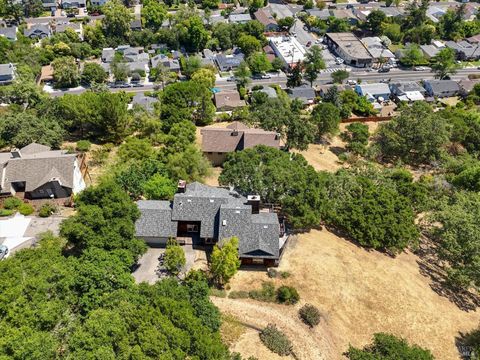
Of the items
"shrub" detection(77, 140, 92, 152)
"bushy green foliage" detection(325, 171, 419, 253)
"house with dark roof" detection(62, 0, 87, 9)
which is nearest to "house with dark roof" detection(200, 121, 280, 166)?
"bushy green foliage" detection(325, 171, 419, 253)

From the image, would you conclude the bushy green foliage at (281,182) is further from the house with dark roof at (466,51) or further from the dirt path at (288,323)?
the house with dark roof at (466,51)

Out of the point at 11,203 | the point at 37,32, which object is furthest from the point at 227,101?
the point at 37,32

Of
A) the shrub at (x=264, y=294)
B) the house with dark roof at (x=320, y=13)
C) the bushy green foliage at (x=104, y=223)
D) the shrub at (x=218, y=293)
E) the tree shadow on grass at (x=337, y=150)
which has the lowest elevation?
the tree shadow on grass at (x=337, y=150)

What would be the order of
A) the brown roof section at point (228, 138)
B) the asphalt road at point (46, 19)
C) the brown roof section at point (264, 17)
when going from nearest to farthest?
the brown roof section at point (228, 138) < the brown roof section at point (264, 17) < the asphalt road at point (46, 19)

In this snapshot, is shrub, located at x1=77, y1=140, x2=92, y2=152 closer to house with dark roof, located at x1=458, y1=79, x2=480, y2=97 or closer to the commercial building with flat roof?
the commercial building with flat roof

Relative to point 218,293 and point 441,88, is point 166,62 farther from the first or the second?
point 218,293

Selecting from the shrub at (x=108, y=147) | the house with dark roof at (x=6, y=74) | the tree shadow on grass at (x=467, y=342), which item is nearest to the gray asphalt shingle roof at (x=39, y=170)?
the shrub at (x=108, y=147)
